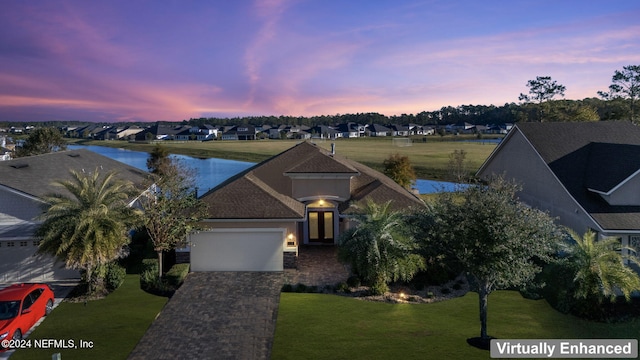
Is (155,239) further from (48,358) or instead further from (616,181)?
(616,181)

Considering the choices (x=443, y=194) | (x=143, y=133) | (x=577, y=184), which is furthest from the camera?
(x=143, y=133)

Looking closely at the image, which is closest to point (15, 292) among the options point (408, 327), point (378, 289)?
point (378, 289)

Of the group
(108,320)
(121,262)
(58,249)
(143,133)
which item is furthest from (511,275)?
(143,133)

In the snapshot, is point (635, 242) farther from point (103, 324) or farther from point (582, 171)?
point (103, 324)

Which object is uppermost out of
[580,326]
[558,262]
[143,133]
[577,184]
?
[143,133]

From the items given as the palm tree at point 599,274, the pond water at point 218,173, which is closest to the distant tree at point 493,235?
the palm tree at point 599,274

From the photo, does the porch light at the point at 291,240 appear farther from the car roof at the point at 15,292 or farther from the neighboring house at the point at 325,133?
the neighboring house at the point at 325,133
